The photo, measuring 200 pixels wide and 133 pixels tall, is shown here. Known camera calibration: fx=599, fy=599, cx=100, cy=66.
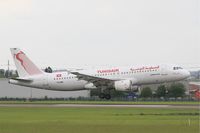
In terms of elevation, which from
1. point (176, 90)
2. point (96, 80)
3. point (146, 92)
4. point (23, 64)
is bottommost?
point (146, 92)

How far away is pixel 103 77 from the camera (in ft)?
259

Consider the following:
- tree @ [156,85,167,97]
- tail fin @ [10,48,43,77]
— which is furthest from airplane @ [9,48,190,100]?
tree @ [156,85,167,97]

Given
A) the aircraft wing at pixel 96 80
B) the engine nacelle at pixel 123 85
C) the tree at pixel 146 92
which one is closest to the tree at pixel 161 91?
the tree at pixel 146 92

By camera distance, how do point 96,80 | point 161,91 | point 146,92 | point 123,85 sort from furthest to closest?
1. point 146,92
2. point 161,91
3. point 96,80
4. point 123,85

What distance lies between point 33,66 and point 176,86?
46.9 m

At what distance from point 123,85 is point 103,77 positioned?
4217 millimetres

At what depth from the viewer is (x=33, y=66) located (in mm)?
85000

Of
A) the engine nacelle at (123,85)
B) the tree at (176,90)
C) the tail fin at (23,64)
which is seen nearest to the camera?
the engine nacelle at (123,85)

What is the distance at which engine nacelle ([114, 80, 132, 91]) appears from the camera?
75500 mm

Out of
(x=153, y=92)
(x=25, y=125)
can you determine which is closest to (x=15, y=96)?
(x=153, y=92)

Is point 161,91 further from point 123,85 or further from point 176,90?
point 123,85

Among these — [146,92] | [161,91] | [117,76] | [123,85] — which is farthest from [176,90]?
[123,85]

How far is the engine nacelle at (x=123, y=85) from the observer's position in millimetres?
75500

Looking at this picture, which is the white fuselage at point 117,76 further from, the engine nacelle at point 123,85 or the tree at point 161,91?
the tree at point 161,91
